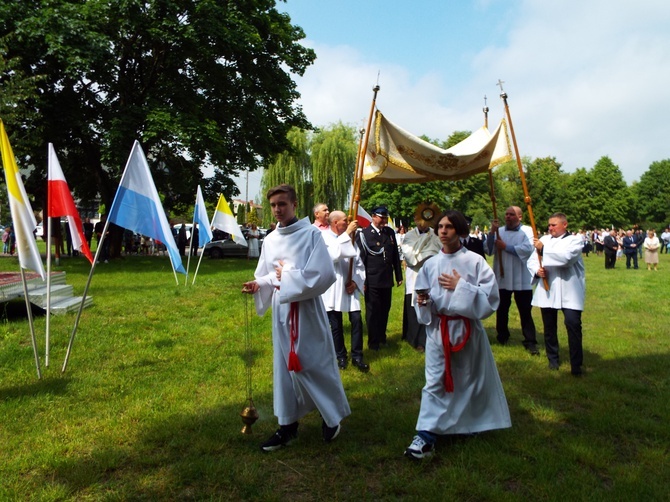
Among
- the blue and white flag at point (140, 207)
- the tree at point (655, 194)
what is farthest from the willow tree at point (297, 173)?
the tree at point (655, 194)

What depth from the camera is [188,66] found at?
2095 centimetres

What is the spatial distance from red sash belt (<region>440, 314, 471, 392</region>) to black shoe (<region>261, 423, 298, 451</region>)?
1297 millimetres

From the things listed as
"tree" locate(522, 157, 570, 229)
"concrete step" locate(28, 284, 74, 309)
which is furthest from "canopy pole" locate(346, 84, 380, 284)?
"tree" locate(522, 157, 570, 229)

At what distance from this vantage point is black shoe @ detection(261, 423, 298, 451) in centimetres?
422

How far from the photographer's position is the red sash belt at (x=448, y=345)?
164 inches

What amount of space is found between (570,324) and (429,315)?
2.84 metres

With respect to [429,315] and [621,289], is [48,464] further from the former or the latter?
[621,289]

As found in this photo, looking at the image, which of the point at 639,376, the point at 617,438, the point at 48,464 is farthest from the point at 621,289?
the point at 48,464

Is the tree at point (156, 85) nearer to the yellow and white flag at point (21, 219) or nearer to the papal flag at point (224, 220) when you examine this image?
the papal flag at point (224, 220)

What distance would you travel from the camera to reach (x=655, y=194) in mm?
64750

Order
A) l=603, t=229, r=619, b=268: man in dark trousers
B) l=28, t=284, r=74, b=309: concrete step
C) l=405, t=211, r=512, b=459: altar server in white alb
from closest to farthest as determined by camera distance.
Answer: l=405, t=211, r=512, b=459: altar server in white alb < l=28, t=284, r=74, b=309: concrete step < l=603, t=229, r=619, b=268: man in dark trousers

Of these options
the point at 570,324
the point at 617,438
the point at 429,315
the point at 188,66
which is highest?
the point at 188,66

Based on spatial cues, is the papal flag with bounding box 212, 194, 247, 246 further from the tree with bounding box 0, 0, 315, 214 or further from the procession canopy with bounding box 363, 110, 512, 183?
the procession canopy with bounding box 363, 110, 512, 183

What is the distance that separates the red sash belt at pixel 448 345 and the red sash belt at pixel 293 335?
3.75ft
